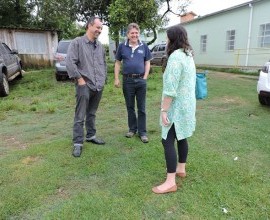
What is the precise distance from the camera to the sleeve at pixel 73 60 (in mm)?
3749

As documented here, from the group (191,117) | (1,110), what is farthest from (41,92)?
(191,117)

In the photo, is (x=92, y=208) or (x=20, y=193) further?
(x=20, y=193)

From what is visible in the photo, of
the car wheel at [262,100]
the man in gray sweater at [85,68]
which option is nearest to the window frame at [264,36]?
the car wheel at [262,100]

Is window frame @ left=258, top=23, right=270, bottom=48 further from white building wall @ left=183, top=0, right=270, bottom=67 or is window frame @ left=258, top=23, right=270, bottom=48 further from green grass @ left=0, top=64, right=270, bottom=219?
green grass @ left=0, top=64, right=270, bottom=219

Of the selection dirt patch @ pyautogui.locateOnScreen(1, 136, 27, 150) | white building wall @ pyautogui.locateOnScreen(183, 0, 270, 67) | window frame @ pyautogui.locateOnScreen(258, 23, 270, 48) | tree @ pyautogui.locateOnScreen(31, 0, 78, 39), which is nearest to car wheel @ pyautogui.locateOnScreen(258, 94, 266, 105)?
dirt patch @ pyautogui.locateOnScreen(1, 136, 27, 150)

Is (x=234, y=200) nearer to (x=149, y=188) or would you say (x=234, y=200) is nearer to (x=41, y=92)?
(x=149, y=188)

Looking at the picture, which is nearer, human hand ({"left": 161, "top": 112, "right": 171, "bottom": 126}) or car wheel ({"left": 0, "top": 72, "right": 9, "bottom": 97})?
human hand ({"left": 161, "top": 112, "right": 171, "bottom": 126})

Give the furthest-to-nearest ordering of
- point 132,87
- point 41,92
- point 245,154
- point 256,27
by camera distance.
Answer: point 256,27, point 41,92, point 132,87, point 245,154

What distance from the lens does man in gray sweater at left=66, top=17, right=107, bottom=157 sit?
382cm

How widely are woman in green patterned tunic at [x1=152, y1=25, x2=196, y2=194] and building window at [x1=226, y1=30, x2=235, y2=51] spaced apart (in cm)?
1640

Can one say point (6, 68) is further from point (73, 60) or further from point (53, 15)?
point (53, 15)

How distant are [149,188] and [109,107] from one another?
13.5ft

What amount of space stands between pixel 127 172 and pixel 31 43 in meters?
16.0

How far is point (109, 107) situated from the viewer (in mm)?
7062
